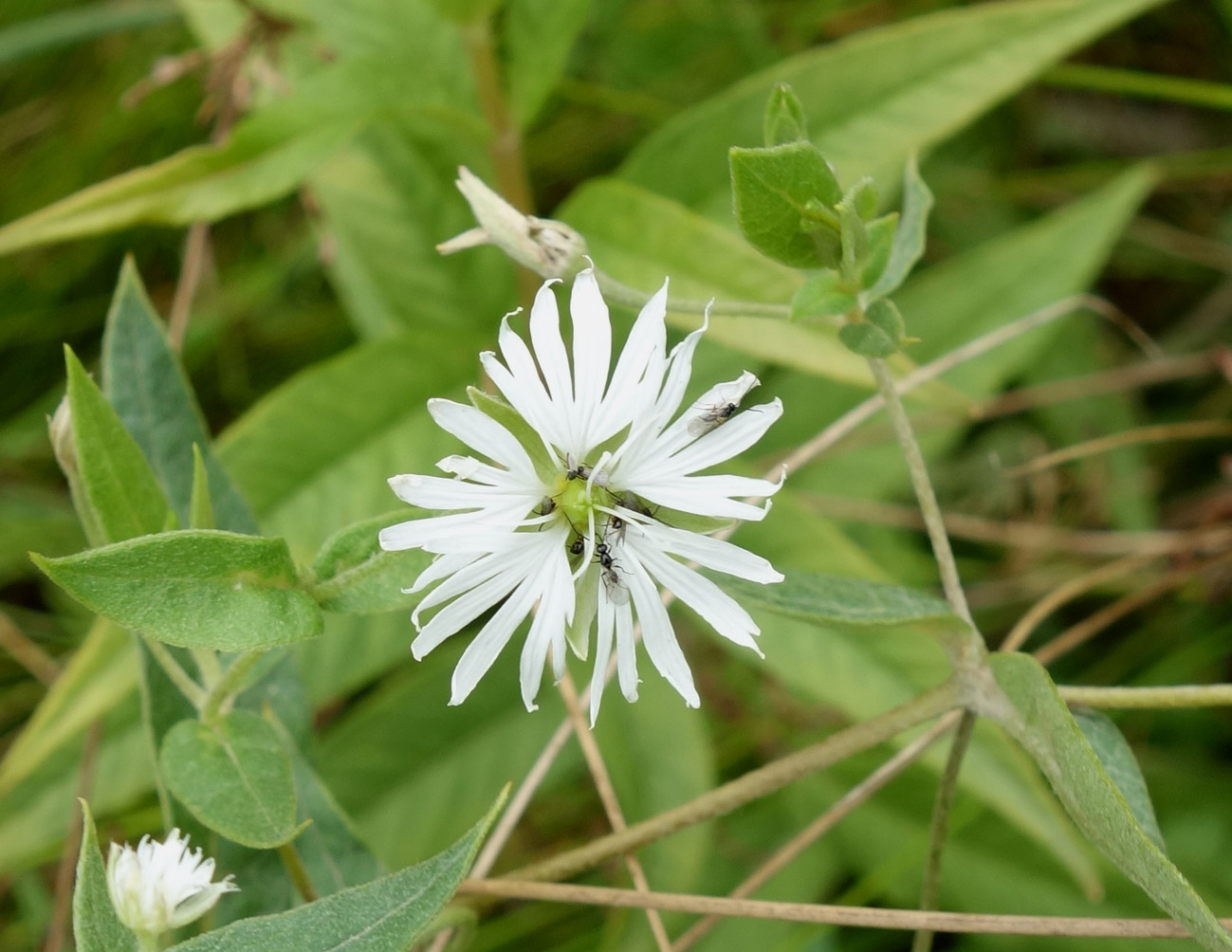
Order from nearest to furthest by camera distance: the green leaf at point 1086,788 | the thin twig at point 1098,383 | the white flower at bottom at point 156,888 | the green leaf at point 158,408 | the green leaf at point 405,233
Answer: the green leaf at point 1086,788
the white flower at bottom at point 156,888
the green leaf at point 158,408
the green leaf at point 405,233
the thin twig at point 1098,383

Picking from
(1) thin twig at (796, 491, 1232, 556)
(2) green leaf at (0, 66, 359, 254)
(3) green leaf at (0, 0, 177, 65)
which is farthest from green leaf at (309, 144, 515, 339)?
(1) thin twig at (796, 491, 1232, 556)

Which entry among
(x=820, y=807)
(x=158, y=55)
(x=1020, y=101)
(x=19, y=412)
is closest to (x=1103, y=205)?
(x=1020, y=101)

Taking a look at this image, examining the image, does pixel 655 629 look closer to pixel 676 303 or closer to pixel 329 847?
pixel 676 303

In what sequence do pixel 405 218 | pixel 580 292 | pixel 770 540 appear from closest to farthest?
pixel 580 292
pixel 770 540
pixel 405 218

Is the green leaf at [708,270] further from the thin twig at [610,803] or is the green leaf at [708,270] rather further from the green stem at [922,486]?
the thin twig at [610,803]

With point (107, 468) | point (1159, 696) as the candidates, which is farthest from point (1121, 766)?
point (107, 468)

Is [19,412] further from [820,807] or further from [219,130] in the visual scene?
[820,807]

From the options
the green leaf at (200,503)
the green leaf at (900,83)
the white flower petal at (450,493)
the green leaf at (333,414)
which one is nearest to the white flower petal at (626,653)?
the white flower petal at (450,493)

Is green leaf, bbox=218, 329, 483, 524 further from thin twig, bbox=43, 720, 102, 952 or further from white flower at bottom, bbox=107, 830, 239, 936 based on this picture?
white flower at bottom, bbox=107, 830, 239, 936
